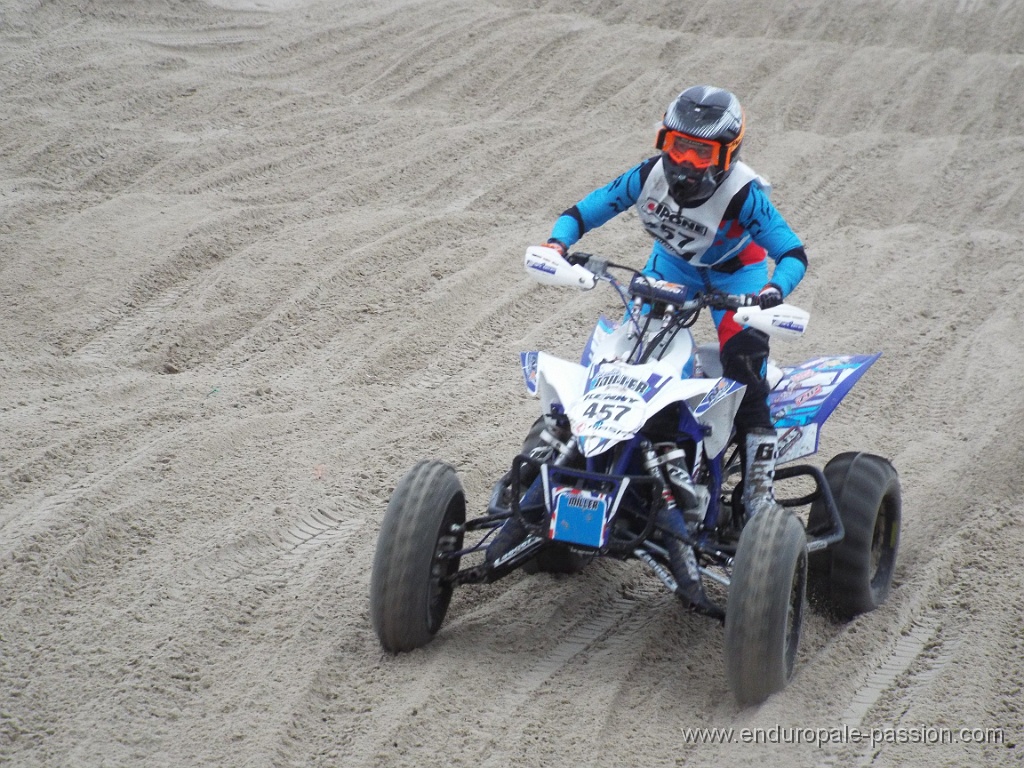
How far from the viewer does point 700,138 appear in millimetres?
4594

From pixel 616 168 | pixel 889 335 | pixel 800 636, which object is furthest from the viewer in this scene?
pixel 616 168

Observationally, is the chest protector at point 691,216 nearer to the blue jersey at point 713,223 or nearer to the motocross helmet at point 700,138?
the blue jersey at point 713,223

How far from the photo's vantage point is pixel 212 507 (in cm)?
547

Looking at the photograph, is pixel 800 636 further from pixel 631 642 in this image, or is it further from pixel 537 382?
pixel 537 382

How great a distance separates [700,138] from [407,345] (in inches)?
132

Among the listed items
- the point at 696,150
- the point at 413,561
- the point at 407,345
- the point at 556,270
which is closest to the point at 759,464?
the point at 556,270

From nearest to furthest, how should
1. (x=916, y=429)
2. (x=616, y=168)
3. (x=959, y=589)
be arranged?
(x=959, y=589) → (x=916, y=429) → (x=616, y=168)

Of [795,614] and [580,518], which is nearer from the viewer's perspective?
[580,518]

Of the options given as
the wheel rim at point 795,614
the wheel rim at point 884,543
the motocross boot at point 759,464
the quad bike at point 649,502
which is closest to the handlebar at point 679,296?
the quad bike at point 649,502

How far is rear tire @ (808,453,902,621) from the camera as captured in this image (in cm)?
485

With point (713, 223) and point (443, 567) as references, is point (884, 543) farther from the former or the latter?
point (443, 567)

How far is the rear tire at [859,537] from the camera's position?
4852 mm

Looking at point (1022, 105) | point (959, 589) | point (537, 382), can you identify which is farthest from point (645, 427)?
point (1022, 105)

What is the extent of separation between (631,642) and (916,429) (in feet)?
10.1
